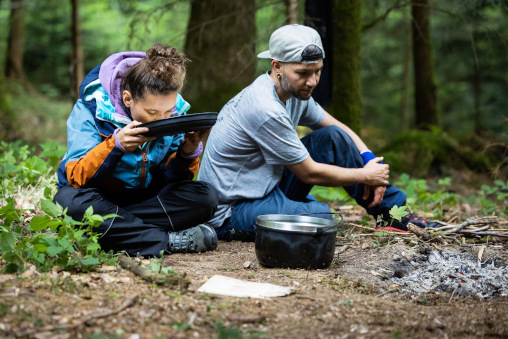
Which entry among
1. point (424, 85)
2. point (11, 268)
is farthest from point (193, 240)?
point (424, 85)

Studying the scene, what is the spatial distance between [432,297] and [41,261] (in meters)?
2.07

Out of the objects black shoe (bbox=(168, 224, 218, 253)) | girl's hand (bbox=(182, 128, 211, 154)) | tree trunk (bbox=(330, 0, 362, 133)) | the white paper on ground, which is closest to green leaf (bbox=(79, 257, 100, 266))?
the white paper on ground

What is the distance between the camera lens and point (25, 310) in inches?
84.4

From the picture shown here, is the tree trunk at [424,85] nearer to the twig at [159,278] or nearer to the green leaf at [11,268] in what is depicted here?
the twig at [159,278]

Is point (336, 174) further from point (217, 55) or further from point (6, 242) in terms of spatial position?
point (217, 55)

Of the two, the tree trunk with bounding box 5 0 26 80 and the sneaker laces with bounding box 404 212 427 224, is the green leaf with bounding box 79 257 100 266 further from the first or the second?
the tree trunk with bounding box 5 0 26 80

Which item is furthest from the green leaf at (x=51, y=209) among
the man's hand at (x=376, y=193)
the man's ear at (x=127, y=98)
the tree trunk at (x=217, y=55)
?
the tree trunk at (x=217, y=55)

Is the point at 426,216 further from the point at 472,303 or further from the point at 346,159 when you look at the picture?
the point at 472,303

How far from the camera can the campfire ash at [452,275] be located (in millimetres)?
2906

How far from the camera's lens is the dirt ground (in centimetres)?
207

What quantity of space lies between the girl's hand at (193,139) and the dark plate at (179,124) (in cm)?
20

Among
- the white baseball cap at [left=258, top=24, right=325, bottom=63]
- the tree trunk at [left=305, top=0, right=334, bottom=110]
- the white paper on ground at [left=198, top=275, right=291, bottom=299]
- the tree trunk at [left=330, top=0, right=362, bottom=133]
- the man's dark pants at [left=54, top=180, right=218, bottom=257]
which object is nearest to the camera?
the white paper on ground at [left=198, top=275, right=291, bottom=299]

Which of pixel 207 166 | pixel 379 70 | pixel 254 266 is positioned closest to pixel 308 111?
pixel 207 166

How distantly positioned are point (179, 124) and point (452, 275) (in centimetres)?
182
